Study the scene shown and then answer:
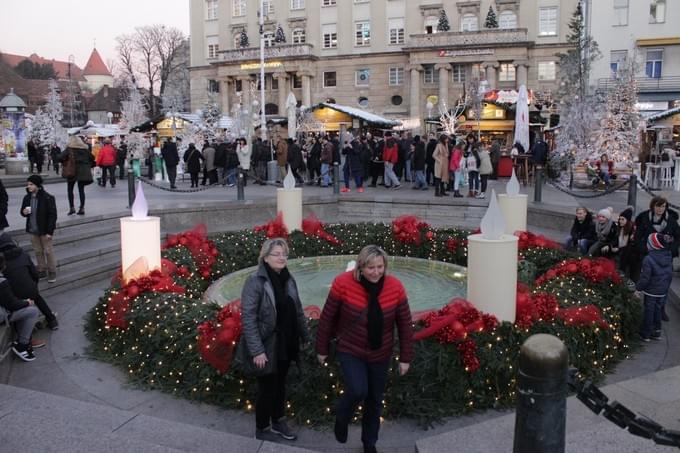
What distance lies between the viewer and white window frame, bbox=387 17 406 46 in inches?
2355

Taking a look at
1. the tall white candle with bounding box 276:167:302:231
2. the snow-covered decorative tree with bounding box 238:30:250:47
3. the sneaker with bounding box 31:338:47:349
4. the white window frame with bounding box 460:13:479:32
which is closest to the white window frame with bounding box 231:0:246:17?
the snow-covered decorative tree with bounding box 238:30:250:47

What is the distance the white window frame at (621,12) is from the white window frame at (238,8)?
3813 cm

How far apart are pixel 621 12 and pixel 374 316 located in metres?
46.6

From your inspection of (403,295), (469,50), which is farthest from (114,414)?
(469,50)

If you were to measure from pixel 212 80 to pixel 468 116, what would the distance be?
43828 mm

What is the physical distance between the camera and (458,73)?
187ft

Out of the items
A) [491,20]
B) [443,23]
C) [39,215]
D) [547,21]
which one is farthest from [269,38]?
[39,215]

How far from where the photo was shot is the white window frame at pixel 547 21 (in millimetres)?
55656

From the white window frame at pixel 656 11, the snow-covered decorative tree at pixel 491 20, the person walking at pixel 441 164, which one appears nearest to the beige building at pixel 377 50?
the snow-covered decorative tree at pixel 491 20

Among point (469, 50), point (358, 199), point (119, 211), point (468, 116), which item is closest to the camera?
point (119, 211)

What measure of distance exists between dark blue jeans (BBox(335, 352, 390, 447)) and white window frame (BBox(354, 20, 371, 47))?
5973 cm

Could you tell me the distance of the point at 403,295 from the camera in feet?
14.5

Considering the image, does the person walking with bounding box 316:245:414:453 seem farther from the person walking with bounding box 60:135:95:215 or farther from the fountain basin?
the person walking with bounding box 60:135:95:215

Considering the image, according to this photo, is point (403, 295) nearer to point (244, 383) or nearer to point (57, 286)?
point (244, 383)
